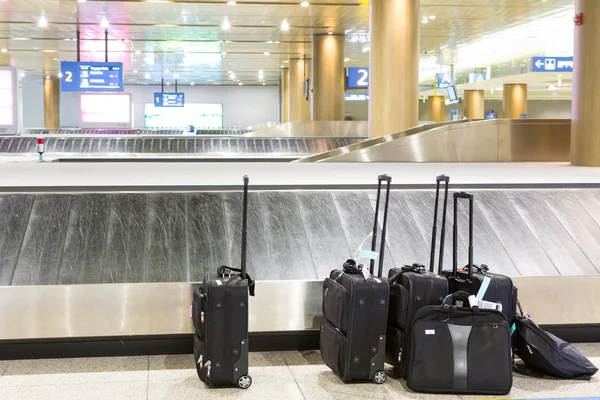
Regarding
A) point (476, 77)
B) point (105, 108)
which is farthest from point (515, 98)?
point (105, 108)

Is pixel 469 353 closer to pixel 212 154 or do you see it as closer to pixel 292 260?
pixel 292 260

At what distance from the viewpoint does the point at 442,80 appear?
141 ft

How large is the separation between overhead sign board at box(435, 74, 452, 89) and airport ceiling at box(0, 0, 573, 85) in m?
2.29

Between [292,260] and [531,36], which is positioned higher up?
[531,36]

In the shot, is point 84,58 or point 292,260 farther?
point 84,58

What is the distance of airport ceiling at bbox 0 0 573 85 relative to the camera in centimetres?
2225

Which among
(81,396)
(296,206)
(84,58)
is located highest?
(84,58)

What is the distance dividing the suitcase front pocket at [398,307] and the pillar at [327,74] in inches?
975

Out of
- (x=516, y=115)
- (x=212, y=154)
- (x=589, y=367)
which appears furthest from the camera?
(x=516, y=115)

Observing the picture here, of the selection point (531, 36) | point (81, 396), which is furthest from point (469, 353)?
point (531, 36)

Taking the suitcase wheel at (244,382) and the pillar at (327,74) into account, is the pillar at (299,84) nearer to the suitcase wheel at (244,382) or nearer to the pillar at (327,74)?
the pillar at (327,74)

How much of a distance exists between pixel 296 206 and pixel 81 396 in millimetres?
2619

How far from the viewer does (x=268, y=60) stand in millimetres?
39031

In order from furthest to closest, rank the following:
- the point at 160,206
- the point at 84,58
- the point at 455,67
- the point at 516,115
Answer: the point at 516,115
the point at 455,67
the point at 84,58
the point at 160,206
